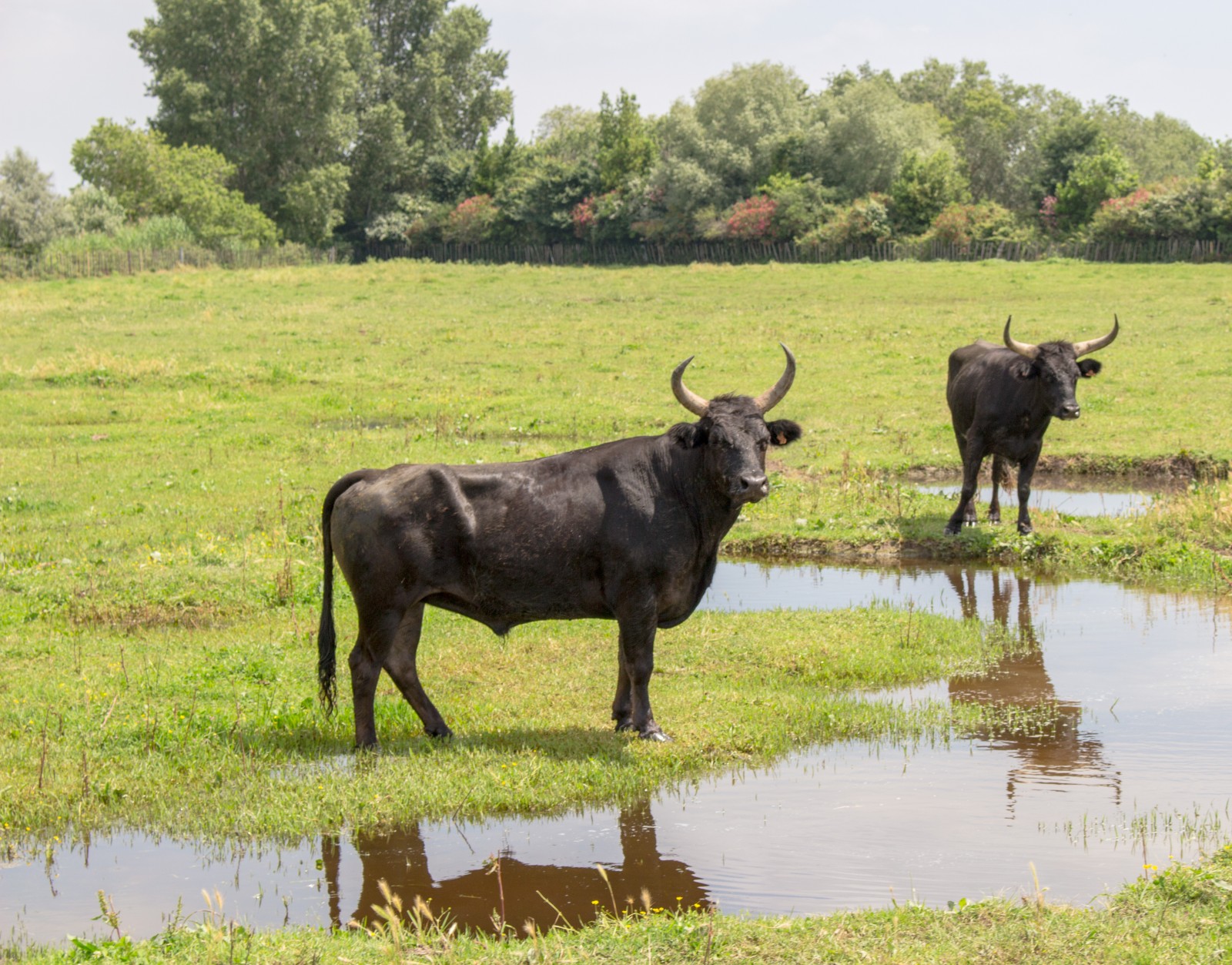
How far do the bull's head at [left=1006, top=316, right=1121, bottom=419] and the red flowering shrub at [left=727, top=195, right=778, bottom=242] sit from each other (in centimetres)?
5054

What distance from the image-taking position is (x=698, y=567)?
918 cm

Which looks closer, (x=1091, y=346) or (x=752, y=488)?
(x=752, y=488)

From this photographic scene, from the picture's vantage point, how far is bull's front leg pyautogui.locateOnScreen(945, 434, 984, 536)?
48.7 feet

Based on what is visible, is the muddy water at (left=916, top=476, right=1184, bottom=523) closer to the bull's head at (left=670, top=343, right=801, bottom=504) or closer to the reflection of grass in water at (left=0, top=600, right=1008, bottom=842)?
the reflection of grass in water at (left=0, top=600, right=1008, bottom=842)

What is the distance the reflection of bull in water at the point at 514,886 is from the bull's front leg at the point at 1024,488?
8555mm

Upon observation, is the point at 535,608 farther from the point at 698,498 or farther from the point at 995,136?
the point at 995,136

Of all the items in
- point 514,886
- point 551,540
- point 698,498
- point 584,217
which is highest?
point 584,217

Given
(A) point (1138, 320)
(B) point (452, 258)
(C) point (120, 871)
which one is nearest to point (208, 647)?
(C) point (120, 871)

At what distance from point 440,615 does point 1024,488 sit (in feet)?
23.2

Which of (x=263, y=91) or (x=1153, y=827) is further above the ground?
(x=263, y=91)

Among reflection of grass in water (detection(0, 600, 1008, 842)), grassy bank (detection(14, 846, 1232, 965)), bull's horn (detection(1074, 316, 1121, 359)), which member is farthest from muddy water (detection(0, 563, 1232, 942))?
bull's horn (detection(1074, 316, 1121, 359))

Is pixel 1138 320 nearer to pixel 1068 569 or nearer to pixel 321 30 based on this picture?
pixel 1068 569

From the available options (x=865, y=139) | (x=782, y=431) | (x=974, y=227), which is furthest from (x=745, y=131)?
(x=782, y=431)

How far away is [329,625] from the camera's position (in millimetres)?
8922
